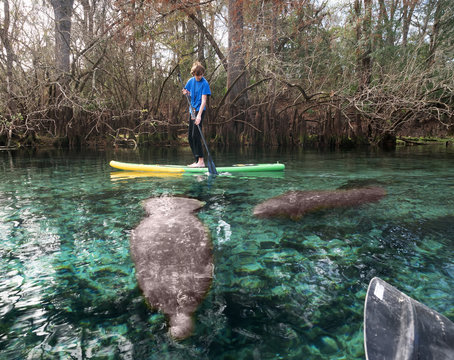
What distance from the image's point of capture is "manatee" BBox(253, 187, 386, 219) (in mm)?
3227

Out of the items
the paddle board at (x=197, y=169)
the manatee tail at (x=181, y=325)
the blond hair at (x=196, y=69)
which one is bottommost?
the manatee tail at (x=181, y=325)

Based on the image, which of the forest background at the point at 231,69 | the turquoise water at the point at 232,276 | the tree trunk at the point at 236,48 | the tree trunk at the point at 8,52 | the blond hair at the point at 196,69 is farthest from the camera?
the tree trunk at the point at 236,48

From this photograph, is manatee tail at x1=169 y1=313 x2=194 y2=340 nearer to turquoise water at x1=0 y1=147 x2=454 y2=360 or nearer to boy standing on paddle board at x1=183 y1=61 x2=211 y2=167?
Result: turquoise water at x1=0 y1=147 x2=454 y2=360

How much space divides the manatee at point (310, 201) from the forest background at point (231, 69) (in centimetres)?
568

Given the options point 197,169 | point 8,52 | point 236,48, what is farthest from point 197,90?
point 8,52

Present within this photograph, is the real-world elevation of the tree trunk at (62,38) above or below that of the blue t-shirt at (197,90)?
above

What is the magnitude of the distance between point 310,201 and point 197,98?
11.8 ft

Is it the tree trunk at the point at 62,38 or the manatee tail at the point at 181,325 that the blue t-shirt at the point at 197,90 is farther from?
the tree trunk at the point at 62,38

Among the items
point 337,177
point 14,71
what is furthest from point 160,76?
point 337,177

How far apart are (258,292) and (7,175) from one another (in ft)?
19.2

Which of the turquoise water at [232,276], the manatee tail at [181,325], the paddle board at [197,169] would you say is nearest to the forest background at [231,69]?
the paddle board at [197,169]

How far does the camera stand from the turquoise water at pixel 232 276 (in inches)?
52.6

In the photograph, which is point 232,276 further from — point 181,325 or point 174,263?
point 181,325

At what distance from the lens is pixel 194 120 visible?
20.0 feet
